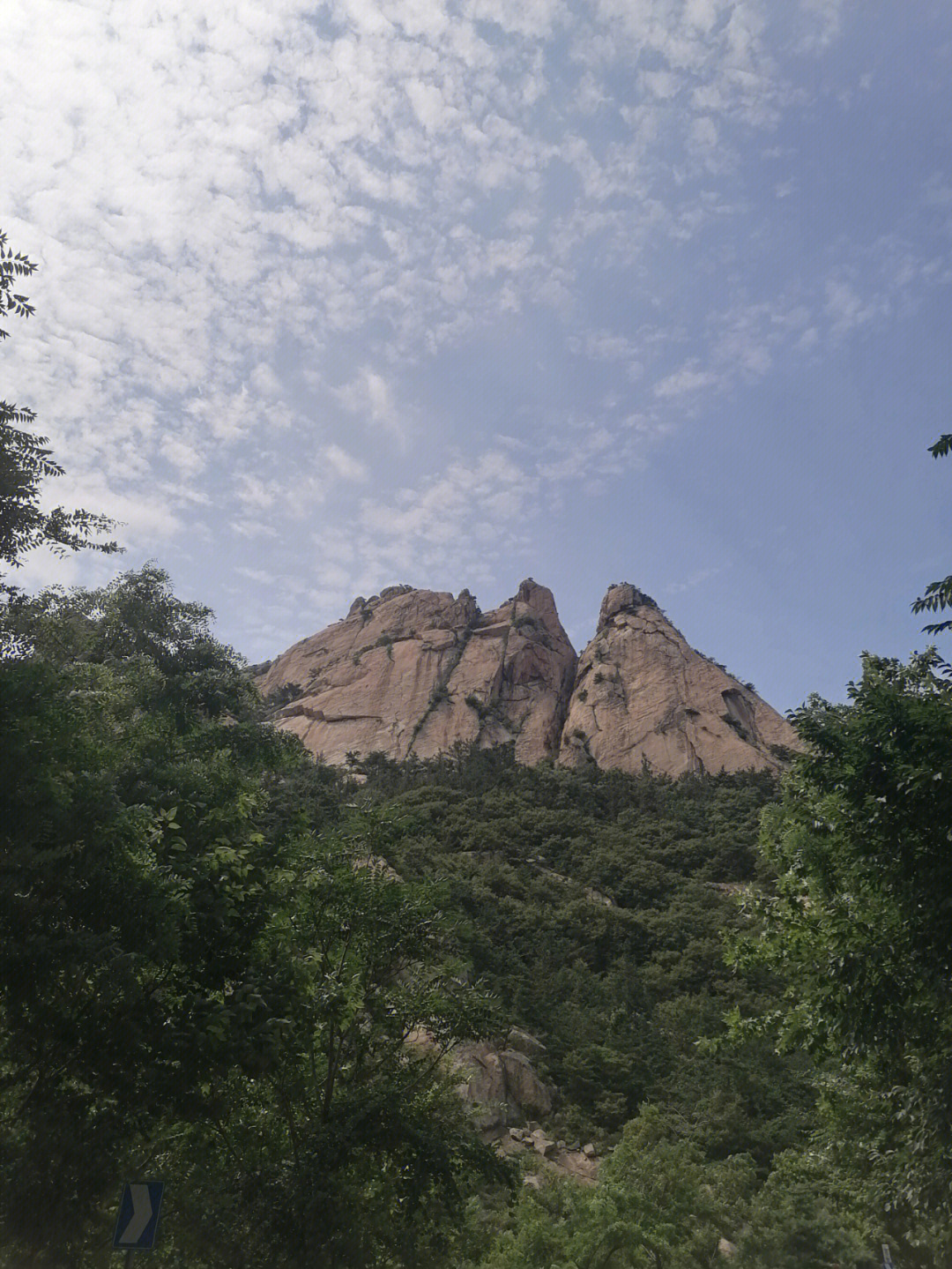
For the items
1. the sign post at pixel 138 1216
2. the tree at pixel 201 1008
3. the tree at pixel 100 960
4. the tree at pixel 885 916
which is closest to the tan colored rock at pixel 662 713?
the tree at pixel 885 916

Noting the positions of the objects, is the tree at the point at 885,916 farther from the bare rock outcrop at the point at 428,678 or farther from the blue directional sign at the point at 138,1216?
the bare rock outcrop at the point at 428,678

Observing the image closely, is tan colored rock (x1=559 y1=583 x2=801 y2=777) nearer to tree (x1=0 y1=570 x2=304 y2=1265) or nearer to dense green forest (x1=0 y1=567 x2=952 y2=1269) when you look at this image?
dense green forest (x1=0 y1=567 x2=952 y2=1269)

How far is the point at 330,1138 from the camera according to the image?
894 centimetres

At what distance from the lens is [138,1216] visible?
22.2 feet

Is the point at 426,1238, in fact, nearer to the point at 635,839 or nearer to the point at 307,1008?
the point at 307,1008

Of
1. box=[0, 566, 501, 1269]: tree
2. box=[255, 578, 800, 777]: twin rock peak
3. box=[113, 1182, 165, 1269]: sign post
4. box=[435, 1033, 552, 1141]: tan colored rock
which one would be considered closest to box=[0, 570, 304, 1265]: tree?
box=[0, 566, 501, 1269]: tree

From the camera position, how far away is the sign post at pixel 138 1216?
668cm

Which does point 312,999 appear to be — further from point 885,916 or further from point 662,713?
point 662,713

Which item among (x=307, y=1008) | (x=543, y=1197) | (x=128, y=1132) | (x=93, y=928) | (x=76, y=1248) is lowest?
(x=543, y=1197)

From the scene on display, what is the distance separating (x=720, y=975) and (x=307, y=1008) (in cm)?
3352

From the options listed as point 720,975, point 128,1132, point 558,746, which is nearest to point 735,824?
point 720,975

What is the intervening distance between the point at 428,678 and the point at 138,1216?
8107 cm

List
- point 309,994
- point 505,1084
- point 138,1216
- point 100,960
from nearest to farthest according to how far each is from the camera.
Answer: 1. point 138,1216
2. point 100,960
3. point 309,994
4. point 505,1084

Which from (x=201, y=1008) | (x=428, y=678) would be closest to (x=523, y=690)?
(x=428, y=678)
